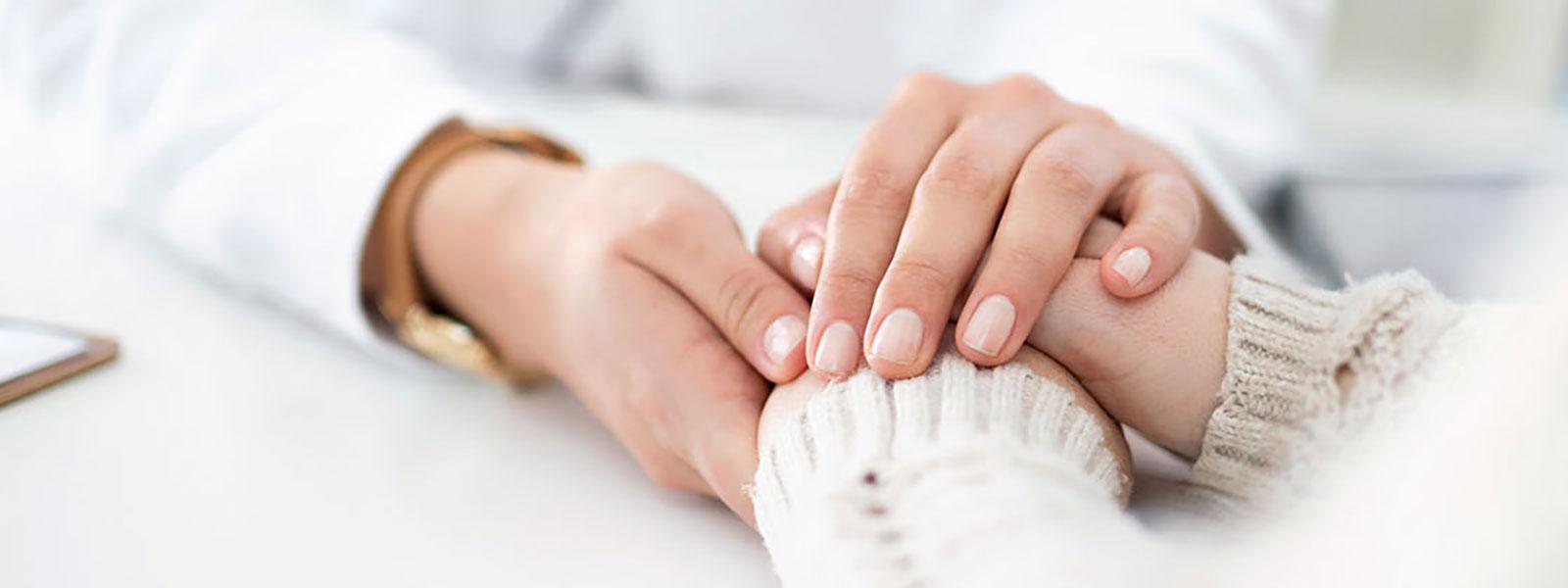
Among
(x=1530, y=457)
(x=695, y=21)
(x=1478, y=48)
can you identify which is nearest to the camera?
(x=1530, y=457)

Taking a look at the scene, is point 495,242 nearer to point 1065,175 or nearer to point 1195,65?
point 1065,175

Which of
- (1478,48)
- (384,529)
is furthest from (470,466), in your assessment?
(1478,48)

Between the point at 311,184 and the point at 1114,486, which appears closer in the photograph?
the point at 1114,486

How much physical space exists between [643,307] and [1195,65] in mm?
351

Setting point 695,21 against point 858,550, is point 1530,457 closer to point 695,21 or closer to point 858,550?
point 858,550

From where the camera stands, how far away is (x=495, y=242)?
0.53m

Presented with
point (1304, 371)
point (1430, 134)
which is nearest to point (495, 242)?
point (1304, 371)

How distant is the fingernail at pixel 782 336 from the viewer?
42cm

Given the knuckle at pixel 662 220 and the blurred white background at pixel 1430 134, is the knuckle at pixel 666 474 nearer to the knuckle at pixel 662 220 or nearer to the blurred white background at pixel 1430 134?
the knuckle at pixel 662 220

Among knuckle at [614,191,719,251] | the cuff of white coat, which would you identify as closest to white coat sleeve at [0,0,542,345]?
the cuff of white coat

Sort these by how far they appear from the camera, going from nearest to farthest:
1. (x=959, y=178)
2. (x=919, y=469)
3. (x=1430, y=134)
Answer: (x=919, y=469) < (x=959, y=178) < (x=1430, y=134)

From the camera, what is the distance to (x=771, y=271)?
18.0 inches

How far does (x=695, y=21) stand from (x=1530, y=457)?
1.92 ft

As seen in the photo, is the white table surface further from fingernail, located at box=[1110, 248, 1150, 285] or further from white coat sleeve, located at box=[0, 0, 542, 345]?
fingernail, located at box=[1110, 248, 1150, 285]
